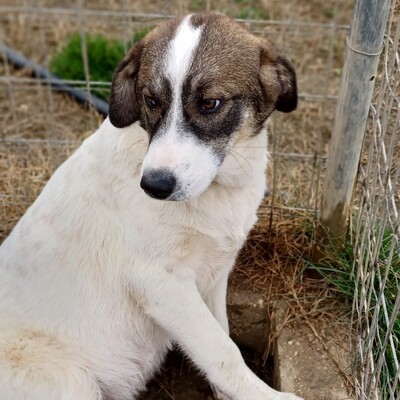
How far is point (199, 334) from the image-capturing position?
287 centimetres

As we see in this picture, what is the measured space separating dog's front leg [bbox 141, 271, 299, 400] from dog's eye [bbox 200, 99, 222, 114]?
0.66 m

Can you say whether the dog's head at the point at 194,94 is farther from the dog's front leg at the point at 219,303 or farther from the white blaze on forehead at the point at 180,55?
the dog's front leg at the point at 219,303

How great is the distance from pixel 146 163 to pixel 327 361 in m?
1.37

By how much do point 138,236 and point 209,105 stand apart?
0.61m

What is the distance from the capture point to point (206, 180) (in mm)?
2580

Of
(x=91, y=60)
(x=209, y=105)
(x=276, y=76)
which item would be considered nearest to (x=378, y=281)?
(x=276, y=76)

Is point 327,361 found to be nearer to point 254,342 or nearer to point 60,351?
point 254,342

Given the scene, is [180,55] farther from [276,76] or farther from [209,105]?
[276,76]

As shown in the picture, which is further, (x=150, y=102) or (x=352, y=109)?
(x=352, y=109)

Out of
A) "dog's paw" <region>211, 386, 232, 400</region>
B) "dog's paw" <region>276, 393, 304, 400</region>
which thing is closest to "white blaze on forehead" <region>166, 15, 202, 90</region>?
"dog's paw" <region>276, 393, 304, 400</region>

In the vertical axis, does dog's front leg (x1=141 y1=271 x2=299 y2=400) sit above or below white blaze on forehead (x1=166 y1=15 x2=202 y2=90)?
below

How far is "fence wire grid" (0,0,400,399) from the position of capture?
2.88 metres

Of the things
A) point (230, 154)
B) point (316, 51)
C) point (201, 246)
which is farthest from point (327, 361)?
point (316, 51)

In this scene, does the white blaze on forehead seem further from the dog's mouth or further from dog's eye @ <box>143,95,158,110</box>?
the dog's mouth
